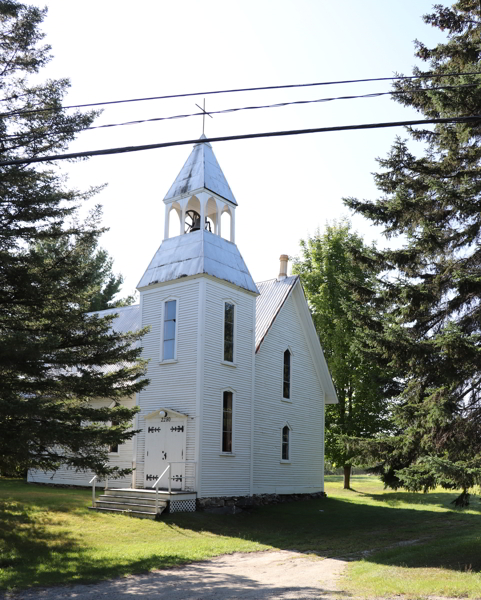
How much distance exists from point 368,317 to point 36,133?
884cm

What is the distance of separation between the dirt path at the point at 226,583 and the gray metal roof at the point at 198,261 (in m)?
10.6

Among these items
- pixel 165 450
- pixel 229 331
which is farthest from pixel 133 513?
pixel 229 331

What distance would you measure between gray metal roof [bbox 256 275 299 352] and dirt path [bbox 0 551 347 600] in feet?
38.0

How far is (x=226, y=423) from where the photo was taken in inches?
788

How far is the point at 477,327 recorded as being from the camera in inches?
499

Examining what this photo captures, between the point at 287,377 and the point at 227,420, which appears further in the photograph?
the point at 287,377

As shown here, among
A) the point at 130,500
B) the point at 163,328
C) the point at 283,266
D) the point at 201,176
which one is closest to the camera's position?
the point at 130,500

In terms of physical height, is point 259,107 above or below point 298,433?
above

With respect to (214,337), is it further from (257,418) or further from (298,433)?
(298,433)

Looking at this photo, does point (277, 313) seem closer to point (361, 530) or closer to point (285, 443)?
point (285, 443)

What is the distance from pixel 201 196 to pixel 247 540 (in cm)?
1190

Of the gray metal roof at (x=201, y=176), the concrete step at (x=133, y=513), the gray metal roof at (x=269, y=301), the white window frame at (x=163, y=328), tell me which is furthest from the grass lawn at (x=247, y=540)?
the gray metal roof at (x=201, y=176)

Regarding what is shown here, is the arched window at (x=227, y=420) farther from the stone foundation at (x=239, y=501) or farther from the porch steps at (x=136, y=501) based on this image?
the porch steps at (x=136, y=501)

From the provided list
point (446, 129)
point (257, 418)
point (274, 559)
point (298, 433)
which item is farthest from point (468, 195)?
point (298, 433)
